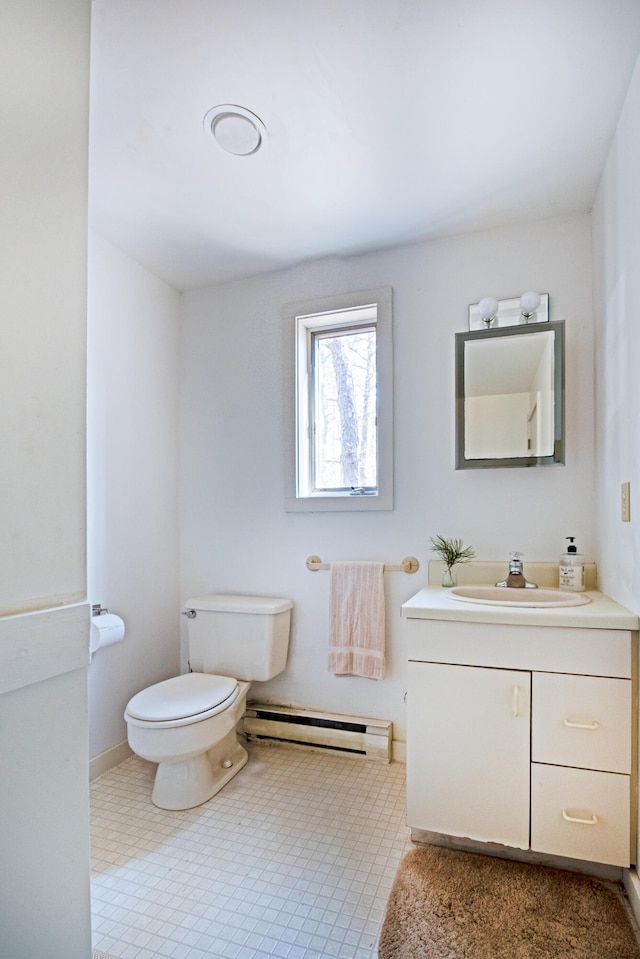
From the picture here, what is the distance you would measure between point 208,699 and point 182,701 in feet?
0.31

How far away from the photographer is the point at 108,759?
2.15 metres

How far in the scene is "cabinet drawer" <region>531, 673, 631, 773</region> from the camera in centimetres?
142

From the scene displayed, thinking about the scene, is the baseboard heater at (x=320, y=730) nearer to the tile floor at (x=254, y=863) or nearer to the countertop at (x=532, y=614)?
the tile floor at (x=254, y=863)

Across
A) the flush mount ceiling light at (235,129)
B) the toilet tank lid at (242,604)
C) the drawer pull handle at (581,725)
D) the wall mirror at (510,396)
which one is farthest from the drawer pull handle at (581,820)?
the flush mount ceiling light at (235,129)

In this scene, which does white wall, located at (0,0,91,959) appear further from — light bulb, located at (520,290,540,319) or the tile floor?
light bulb, located at (520,290,540,319)

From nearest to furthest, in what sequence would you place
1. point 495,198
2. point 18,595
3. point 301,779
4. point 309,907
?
point 18,595 < point 309,907 < point 495,198 < point 301,779

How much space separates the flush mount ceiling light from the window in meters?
0.83

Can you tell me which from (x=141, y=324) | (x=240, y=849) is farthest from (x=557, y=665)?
(x=141, y=324)

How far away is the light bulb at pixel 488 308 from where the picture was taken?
205 centimetres

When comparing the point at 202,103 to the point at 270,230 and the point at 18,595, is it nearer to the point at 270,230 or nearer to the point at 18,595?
the point at 270,230

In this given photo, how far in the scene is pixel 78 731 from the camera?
90 cm

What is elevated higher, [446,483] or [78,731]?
[446,483]

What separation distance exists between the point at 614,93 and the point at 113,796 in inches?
114

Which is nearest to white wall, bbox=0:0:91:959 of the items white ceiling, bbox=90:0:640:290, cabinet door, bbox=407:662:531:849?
white ceiling, bbox=90:0:640:290
